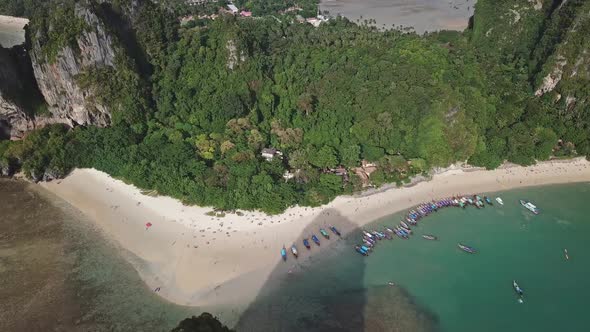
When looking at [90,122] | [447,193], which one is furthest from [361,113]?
[90,122]

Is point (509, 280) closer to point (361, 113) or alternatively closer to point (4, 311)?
point (361, 113)

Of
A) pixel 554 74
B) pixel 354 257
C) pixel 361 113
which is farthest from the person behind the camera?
pixel 554 74

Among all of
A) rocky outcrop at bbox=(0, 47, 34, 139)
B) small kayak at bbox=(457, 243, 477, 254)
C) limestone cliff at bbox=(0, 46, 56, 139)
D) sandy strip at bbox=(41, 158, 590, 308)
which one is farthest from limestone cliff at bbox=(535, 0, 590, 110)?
rocky outcrop at bbox=(0, 47, 34, 139)

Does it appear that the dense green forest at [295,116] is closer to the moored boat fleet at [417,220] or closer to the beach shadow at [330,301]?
the moored boat fleet at [417,220]

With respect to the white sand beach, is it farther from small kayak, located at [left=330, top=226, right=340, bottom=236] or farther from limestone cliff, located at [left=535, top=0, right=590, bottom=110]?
limestone cliff, located at [left=535, top=0, right=590, bottom=110]

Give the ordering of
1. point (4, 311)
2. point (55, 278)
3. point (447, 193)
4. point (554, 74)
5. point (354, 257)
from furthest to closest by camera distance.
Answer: point (554, 74) < point (447, 193) < point (354, 257) < point (55, 278) < point (4, 311)

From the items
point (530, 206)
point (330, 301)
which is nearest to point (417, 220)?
point (530, 206)
